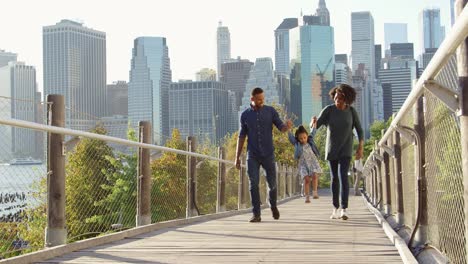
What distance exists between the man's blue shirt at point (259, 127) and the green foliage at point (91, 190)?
1.60 meters

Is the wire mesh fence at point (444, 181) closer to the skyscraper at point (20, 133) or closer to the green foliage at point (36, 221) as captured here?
the skyscraper at point (20, 133)

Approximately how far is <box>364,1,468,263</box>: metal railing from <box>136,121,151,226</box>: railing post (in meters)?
2.82

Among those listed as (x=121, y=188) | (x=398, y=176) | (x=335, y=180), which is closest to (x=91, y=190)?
(x=121, y=188)

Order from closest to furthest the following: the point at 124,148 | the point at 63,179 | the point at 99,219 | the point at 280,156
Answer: the point at 63,179
the point at 124,148
the point at 99,219
the point at 280,156

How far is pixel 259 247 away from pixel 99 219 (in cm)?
473

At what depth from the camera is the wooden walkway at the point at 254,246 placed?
584 centimetres

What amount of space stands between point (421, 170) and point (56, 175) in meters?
2.70

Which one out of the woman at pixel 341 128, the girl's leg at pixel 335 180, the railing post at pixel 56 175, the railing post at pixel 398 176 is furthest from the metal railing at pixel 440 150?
the railing post at pixel 56 175

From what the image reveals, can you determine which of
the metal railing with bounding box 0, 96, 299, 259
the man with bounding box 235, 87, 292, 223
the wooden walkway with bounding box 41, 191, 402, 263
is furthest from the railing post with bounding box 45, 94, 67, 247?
the man with bounding box 235, 87, 292, 223

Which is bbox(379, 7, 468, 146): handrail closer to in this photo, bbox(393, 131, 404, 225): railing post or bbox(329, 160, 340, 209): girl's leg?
bbox(393, 131, 404, 225): railing post

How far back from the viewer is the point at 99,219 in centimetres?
1104

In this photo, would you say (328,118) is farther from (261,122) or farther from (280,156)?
(280,156)

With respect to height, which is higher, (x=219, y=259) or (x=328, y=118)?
(x=328, y=118)

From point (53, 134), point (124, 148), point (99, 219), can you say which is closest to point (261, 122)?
point (124, 148)
